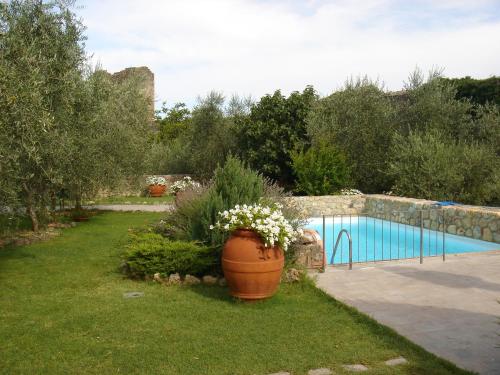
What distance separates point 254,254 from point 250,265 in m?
0.14

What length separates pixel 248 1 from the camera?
10.6 meters

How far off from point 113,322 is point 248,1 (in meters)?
7.91

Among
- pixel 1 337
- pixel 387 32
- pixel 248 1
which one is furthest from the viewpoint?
pixel 387 32

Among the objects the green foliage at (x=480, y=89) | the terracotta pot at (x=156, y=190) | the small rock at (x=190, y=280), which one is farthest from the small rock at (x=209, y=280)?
the green foliage at (x=480, y=89)

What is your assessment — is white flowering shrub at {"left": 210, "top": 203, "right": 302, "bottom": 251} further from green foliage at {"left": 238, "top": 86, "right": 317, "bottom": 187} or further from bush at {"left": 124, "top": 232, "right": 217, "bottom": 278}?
green foliage at {"left": 238, "top": 86, "right": 317, "bottom": 187}

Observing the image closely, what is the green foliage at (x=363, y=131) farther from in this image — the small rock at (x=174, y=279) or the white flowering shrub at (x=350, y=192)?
the small rock at (x=174, y=279)

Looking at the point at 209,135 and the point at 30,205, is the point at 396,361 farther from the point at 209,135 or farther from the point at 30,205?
the point at 209,135

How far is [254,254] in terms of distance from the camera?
559cm

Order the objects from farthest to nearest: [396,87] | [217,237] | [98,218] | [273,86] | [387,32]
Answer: [273,86] < [396,87] < [98,218] < [387,32] < [217,237]

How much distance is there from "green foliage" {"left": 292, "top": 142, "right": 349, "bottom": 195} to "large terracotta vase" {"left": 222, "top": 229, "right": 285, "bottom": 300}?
11.2 meters

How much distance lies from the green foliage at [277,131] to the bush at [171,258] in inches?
538

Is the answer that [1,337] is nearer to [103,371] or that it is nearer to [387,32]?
[103,371]

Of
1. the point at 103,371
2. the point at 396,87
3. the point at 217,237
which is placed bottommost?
the point at 103,371

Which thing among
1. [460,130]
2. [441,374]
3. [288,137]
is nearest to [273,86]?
[288,137]
